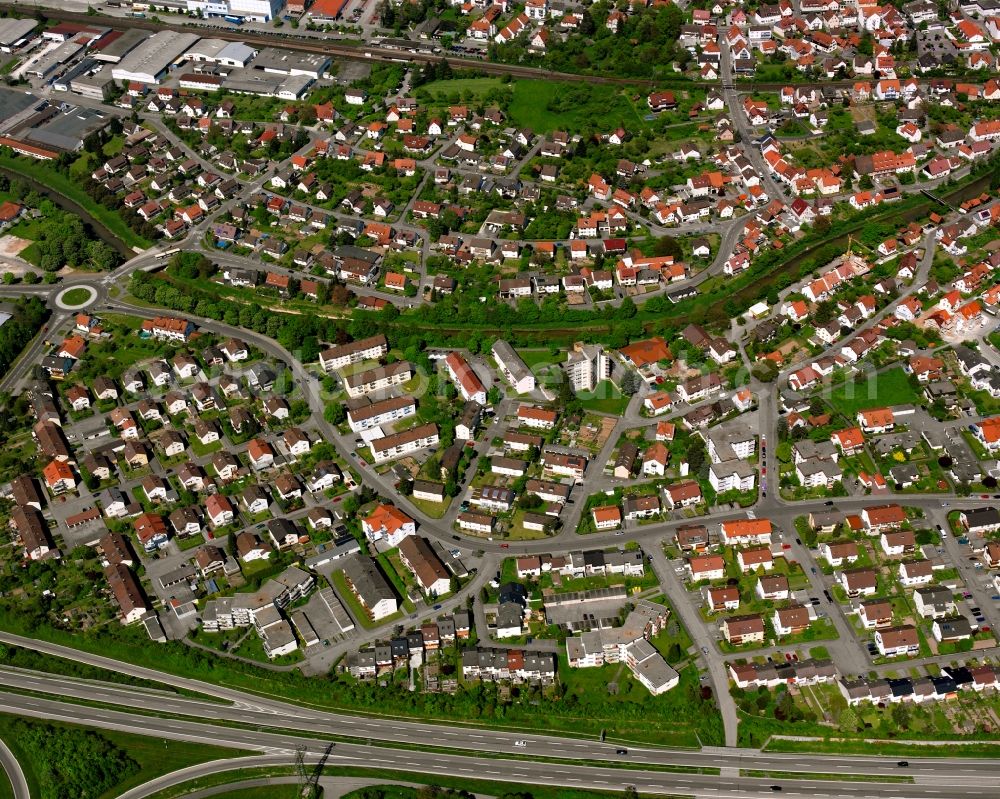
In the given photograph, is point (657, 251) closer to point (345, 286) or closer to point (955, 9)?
point (345, 286)

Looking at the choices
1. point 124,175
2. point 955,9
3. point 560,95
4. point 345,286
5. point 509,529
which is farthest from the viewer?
point 955,9

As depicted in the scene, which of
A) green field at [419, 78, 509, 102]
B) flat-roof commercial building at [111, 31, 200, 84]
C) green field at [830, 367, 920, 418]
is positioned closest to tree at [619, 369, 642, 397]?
green field at [830, 367, 920, 418]

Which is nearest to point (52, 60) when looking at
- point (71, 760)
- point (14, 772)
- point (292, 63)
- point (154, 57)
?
point (154, 57)

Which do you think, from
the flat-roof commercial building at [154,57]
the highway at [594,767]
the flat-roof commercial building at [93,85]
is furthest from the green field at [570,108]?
the highway at [594,767]

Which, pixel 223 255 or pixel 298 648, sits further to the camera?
pixel 223 255

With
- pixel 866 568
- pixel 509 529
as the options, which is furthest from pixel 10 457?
pixel 866 568
